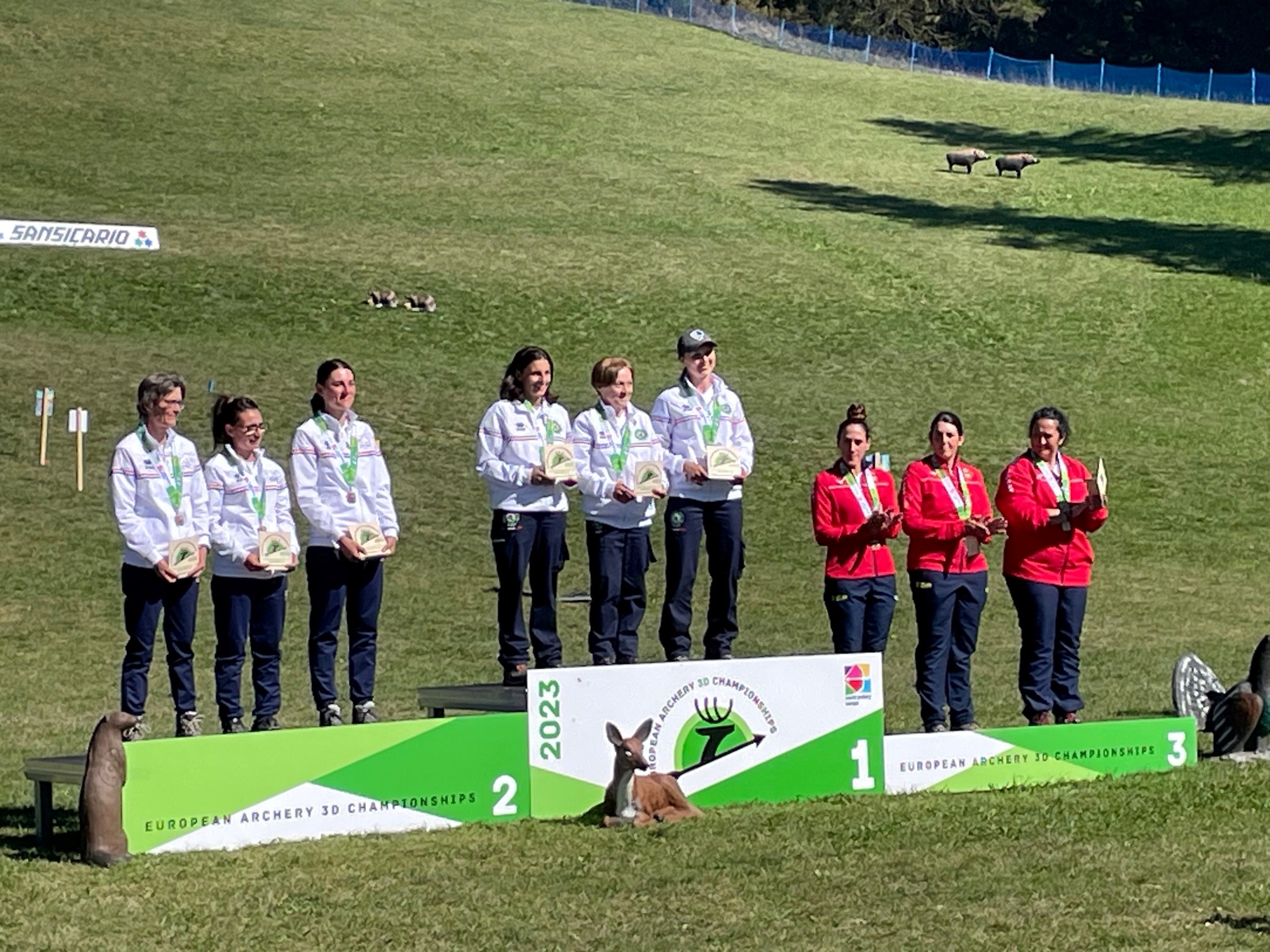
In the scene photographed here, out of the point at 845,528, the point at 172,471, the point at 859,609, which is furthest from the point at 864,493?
the point at 172,471

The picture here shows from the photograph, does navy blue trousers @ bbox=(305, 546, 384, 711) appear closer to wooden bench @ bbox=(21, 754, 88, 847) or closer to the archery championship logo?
wooden bench @ bbox=(21, 754, 88, 847)

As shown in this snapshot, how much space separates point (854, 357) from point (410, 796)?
22799 mm

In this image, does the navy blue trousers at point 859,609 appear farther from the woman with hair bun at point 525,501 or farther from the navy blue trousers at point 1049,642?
the woman with hair bun at point 525,501

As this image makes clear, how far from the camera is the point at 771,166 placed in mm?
44781

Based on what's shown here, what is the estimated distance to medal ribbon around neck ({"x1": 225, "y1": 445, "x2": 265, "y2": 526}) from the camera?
10.7 m

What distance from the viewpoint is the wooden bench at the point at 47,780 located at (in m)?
9.24

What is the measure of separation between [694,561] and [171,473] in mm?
3315

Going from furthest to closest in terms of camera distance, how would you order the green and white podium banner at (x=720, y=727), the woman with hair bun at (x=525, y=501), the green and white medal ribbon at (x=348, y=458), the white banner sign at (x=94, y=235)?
the white banner sign at (x=94, y=235) → the woman with hair bun at (x=525, y=501) → the green and white medal ribbon at (x=348, y=458) → the green and white podium banner at (x=720, y=727)

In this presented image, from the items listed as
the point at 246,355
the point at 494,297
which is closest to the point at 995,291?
the point at 494,297

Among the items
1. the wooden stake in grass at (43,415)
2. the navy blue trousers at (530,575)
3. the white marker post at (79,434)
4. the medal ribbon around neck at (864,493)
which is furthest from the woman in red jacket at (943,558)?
the wooden stake in grass at (43,415)

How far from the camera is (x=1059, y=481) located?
39.5 ft

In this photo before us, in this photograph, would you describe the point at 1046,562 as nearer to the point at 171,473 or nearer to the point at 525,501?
the point at 525,501

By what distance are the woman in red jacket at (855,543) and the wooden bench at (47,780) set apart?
4.53 meters

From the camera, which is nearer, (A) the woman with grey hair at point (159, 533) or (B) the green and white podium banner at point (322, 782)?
(B) the green and white podium banner at point (322, 782)
